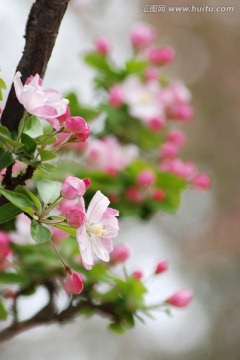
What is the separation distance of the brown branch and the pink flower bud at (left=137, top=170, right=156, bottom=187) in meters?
0.61

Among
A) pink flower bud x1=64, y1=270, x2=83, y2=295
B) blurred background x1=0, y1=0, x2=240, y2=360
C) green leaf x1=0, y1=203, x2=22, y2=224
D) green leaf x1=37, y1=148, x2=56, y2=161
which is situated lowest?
blurred background x1=0, y1=0, x2=240, y2=360

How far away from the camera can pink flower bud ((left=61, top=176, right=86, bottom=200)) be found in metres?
0.72

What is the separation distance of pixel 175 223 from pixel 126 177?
1.96 meters

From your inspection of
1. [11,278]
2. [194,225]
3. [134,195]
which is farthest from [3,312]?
[194,225]

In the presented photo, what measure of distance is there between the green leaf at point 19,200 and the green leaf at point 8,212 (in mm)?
14

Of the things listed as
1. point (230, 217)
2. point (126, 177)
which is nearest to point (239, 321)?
point (230, 217)

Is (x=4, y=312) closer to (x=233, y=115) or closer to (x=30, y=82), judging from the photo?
(x=30, y=82)

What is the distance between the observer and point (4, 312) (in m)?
1.17

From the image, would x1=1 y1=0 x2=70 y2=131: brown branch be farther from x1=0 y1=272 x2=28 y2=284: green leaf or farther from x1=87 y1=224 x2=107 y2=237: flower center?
x1=0 y1=272 x2=28 y2=284: green leaf

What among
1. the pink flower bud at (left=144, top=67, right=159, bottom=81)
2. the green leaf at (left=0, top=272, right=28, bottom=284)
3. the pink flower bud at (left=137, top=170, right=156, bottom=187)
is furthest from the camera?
the pink flower bud at (left=144, top=67, right=159, bottom=81)

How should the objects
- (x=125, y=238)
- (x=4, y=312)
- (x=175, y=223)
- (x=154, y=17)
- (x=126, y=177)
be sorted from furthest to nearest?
(x=154, y=17)
(x=175, y=223)
(x=125, y=238)
(x=126, y=177)
(x=4, y=312)

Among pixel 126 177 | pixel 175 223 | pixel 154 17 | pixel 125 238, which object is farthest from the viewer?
pixel 154 17

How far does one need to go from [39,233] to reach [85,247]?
1.8 inches

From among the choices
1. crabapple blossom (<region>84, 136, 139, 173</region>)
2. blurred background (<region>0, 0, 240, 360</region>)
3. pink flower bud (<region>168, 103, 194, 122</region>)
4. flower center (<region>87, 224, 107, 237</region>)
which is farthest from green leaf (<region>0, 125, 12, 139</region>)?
blurred background (<region>0, 0, 240, 360</region>)
